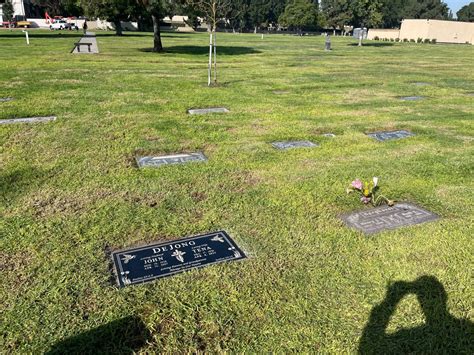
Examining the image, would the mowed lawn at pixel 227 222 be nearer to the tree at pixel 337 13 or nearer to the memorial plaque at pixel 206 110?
the memorial plaque at pixel 206 110

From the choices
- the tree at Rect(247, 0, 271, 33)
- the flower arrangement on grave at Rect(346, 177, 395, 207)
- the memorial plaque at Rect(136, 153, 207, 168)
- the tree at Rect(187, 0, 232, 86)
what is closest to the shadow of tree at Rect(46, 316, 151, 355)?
the flower arrangement on grave at Rect(346, 177, 395, 207)

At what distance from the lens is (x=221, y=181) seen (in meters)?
5.17

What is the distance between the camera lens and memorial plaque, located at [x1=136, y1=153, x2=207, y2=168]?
568cm

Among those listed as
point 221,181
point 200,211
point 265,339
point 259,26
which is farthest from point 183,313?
point 259,26

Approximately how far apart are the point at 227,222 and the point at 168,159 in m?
2.12

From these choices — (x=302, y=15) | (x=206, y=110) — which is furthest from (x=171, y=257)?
(x=302, y=15)

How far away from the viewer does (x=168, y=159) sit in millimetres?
5875

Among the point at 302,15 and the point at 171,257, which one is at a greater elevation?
the point at 302,15

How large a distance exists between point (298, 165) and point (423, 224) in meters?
2.12

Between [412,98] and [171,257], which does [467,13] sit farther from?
[171,257]

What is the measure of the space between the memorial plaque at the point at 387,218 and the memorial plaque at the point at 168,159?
2.57 meters

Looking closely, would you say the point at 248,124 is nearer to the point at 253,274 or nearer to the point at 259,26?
the point at 253,274

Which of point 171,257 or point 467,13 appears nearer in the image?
point 171,257

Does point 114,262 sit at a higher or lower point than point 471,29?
lower
